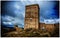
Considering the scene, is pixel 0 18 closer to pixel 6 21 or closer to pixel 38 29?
pixel 6 21

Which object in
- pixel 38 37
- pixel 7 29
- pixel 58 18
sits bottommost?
pixel 38 37

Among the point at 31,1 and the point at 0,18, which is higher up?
the point at 31,1

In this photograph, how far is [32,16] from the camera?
334cm

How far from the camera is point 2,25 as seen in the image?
10.9 feet

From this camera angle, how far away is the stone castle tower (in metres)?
3.32

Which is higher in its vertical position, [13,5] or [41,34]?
[13,5]

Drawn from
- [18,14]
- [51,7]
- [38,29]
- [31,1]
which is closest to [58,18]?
[51,7]

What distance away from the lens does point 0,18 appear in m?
3.34

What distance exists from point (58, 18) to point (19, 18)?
97 cm

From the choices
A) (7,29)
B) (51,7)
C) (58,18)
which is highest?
(51,7)

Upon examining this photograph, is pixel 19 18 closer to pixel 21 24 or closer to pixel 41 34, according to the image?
pixel 21 24

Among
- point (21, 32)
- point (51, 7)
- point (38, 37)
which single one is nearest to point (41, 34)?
point (38, 37)

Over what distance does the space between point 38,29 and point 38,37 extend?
20 cm

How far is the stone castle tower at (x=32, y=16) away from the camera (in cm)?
332
